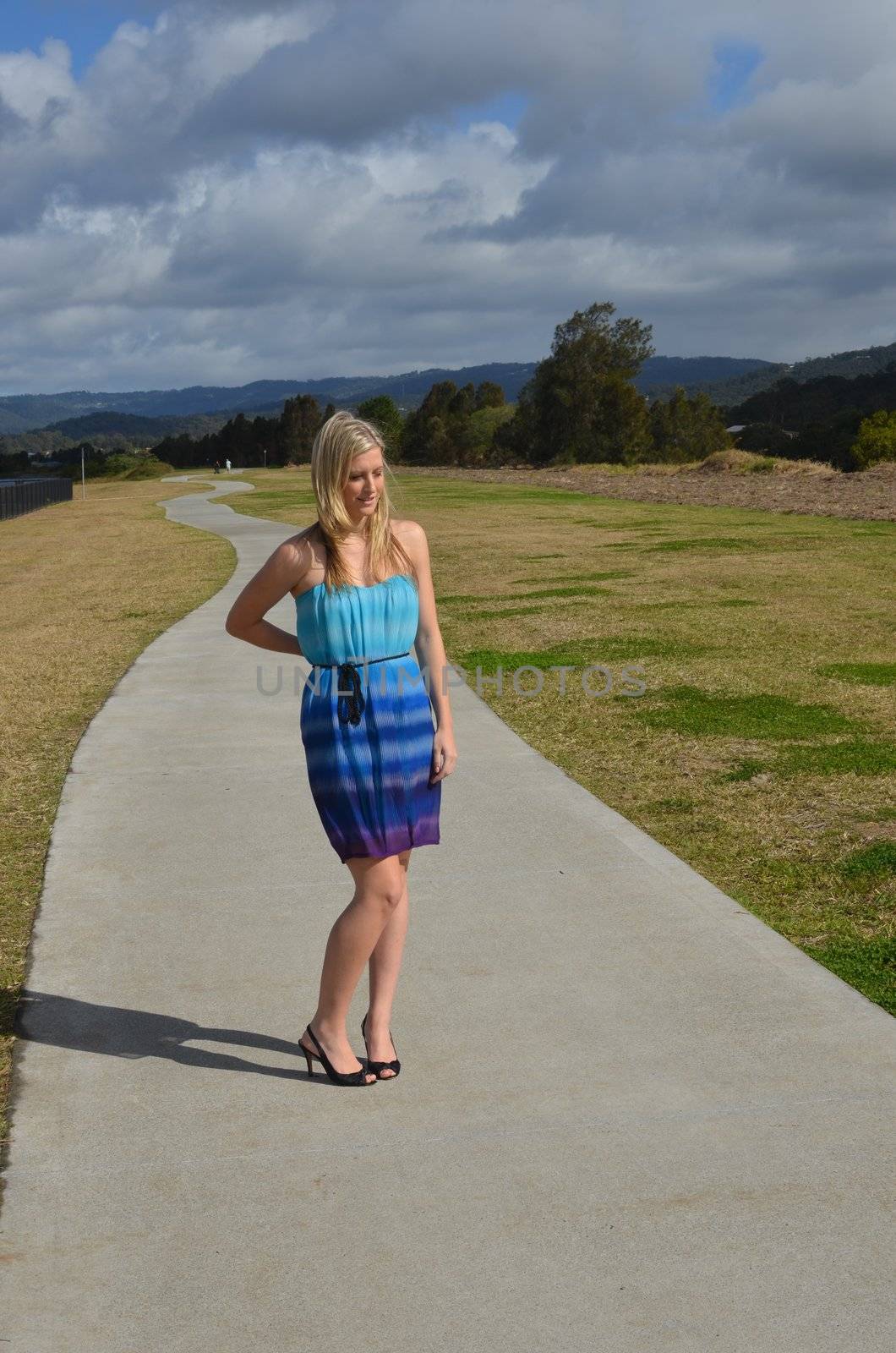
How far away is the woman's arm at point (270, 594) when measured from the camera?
3492 millimetres

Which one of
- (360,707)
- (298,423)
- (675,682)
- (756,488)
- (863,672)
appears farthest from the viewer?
(298,423)

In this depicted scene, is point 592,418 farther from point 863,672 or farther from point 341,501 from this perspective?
point 341,501

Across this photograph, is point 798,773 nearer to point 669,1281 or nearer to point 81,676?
point 669,1281

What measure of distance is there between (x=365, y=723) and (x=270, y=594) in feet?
1.49

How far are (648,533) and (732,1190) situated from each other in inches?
819

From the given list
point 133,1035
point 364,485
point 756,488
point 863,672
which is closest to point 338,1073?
point 133,1035

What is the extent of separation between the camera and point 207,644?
10977mm

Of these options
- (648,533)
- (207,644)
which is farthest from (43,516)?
(207,644)

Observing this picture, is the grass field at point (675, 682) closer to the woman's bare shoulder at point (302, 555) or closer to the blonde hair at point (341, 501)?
the blonde hair at point (341, 501)

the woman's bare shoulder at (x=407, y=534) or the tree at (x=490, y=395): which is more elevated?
the tree at (x=490, y=395)

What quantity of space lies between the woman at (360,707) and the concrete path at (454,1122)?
305mm

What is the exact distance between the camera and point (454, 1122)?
3.33m

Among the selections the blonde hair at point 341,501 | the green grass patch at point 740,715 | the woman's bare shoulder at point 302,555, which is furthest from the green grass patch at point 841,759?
the woman's bare shoulder at point 302,555

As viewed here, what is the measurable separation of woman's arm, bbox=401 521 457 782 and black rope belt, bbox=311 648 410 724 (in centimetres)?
25
